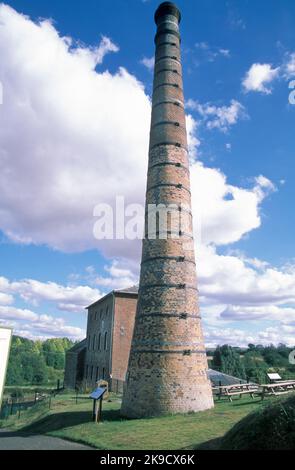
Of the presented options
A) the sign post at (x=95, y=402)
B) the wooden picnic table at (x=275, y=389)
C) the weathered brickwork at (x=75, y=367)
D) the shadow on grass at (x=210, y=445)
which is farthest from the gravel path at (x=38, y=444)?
the weathered brickwork at (x=75, y=367)

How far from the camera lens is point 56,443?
9711 mm

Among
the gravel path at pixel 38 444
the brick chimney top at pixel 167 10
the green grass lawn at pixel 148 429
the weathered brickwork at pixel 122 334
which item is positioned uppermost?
the brick chimney top at pixel 167 10

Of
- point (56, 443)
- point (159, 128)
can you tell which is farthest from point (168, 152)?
point (56, 443)

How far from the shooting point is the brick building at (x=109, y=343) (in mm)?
25312

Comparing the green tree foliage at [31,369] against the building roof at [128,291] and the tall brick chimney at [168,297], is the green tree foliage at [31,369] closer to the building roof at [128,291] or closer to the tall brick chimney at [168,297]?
the building roof at [128,291]

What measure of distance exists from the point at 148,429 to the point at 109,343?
1660cm

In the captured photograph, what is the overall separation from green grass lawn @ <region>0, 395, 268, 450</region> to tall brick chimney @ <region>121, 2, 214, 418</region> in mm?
725

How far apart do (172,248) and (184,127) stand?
6015 mm

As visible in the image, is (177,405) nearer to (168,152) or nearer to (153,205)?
(153,205)

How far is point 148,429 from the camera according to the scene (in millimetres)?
10234

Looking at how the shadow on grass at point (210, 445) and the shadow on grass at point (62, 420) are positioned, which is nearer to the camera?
the shadow on grass at point (210, 445)

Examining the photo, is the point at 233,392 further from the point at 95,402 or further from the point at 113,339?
the point at 113,339

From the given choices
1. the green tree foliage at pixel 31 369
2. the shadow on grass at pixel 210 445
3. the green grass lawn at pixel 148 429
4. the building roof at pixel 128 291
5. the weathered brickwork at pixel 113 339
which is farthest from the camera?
the green tree foliage at pixel 31 369

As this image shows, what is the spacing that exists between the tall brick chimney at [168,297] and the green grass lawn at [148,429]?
725 mm
